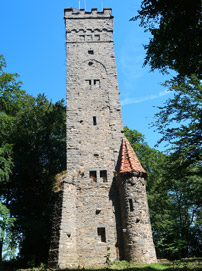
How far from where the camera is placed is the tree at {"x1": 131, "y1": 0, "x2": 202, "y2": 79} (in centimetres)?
613

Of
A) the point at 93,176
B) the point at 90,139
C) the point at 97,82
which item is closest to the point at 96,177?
the point at 93,176

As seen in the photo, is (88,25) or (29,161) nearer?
(29,161)

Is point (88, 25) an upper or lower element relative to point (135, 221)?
upper

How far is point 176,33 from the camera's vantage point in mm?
6441

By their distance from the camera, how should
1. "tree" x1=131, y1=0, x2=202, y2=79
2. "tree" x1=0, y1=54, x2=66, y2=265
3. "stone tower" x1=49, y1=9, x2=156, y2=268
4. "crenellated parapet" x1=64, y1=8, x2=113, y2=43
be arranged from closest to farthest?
1. "tree" x1=131, y1=0, x2=202, y2=79
2. "stone tower" x1=49, y1=9, x2=156, y2=268
3. "tree" x1=0, y1=54, x2=66, y2=265
4. "crenellated parapet" x1=64, y1=8, x2=113, y2=43

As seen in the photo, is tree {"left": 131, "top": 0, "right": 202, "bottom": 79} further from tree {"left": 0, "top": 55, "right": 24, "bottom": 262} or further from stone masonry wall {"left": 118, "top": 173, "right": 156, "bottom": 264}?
tree {"left": 0, "top": 55, "right": 24, "bottom": 262}

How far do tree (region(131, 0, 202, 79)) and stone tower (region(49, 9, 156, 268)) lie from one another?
6936mm

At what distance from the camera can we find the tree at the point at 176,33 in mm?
6133

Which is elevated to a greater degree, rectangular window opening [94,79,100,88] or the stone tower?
rectangular window opening [94,79,100,88]

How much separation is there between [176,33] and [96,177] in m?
9.07

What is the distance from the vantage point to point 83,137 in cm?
1470

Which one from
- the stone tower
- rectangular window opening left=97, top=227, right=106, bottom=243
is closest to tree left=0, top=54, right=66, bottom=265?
the stone tower

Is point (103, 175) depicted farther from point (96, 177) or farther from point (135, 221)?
point (135, 221)

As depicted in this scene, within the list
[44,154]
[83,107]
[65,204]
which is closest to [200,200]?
[65,204]
